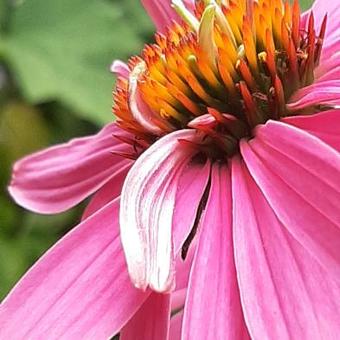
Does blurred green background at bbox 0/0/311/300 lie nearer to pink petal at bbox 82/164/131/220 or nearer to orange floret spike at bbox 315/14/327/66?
pink petal at bbox 82/164/131/220

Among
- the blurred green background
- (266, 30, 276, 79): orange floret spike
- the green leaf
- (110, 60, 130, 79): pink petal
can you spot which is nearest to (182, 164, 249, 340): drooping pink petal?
(266, 30, 276, 79): orange floret spike

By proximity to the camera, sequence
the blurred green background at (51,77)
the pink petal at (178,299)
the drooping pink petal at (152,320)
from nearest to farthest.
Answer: the drooping pink petal at (152,320)
the pink petal at (178,299)
the blurred green background at (51,77)

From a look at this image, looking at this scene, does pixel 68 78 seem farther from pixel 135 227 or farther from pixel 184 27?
pixel 135 227

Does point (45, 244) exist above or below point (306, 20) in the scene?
below

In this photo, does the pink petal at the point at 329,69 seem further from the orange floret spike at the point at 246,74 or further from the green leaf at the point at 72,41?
the green leaf at the point at 72,41

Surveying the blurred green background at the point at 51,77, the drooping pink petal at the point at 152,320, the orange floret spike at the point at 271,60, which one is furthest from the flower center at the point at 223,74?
the blurred green background at the point at 51,77

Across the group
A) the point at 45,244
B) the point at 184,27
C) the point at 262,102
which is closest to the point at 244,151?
the point at 262,102
